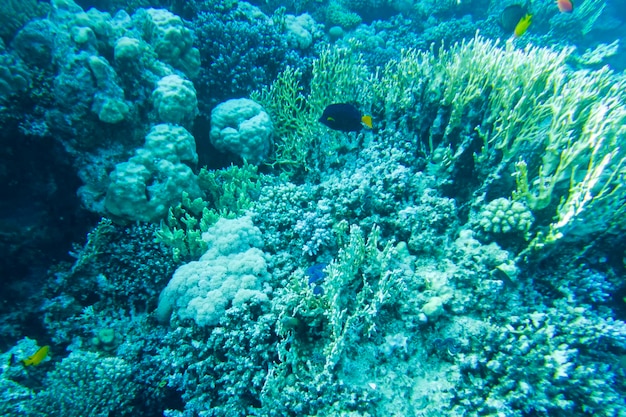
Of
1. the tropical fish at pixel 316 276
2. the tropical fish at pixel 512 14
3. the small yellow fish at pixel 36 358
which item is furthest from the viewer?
the tropical fish at pixel 512 14

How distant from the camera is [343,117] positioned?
12.6 ft

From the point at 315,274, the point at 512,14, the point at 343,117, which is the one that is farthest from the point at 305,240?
the point at 512,14

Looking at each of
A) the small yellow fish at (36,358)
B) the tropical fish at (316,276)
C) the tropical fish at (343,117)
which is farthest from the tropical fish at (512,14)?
the small yellow fish at (36,358)

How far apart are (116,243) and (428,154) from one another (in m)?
4.36

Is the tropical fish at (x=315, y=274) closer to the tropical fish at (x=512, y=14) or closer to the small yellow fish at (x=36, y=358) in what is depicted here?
the small yellow fish at (x=36, y=358)

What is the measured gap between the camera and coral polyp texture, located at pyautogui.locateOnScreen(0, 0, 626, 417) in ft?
8.62

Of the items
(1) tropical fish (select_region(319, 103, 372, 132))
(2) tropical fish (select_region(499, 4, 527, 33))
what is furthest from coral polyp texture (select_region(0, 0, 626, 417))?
(2) tropical fish (select_region(499, 4, 527, 33))

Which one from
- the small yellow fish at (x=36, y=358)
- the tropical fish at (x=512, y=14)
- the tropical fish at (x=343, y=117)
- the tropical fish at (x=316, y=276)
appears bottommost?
the small yellow fish at (x=36, y=358)

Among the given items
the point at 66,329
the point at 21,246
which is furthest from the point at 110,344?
the point at 21,246

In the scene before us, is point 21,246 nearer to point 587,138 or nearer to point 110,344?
point 110,344

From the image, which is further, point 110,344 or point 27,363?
point 110,344

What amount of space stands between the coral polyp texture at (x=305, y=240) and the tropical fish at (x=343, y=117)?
3 centimetres

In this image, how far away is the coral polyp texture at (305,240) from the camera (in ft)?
8.62

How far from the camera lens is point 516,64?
13.3 feet
